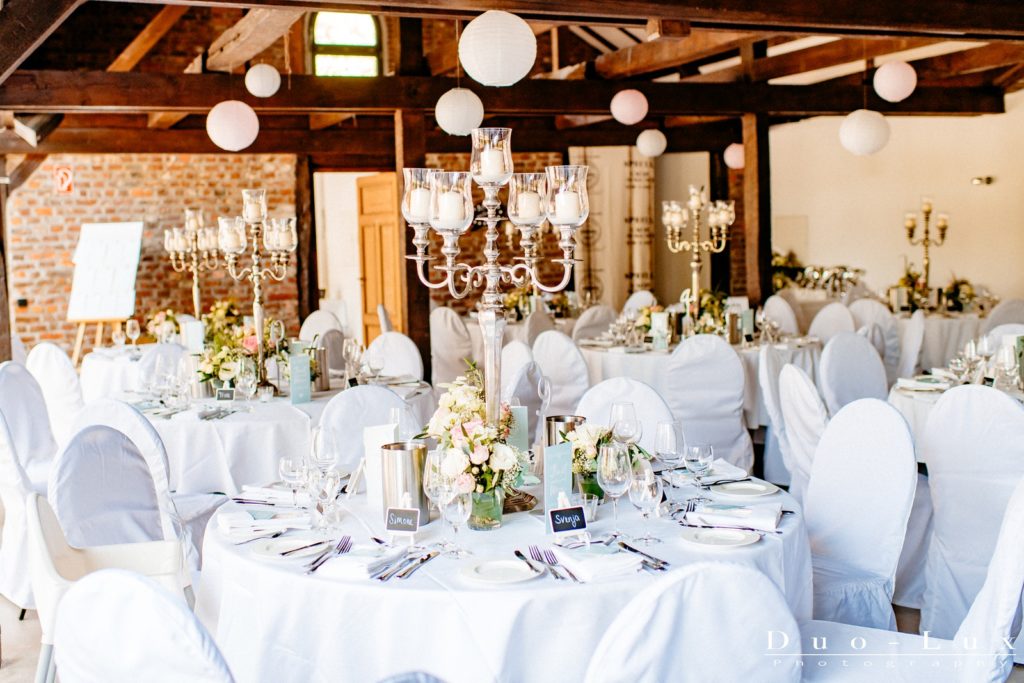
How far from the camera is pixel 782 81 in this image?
12641 mm

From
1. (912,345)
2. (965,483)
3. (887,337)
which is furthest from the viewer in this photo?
(887,337)

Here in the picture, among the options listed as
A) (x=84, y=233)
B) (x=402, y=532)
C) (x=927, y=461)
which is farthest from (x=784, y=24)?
(x=84, y=233)

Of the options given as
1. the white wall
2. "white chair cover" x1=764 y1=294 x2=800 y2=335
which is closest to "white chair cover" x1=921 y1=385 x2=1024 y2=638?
"white chair cover" x1=764 y1=294 x2=800 y2=335

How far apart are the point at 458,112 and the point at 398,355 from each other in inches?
63.5

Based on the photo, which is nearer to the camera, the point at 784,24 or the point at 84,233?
the point at 784,24

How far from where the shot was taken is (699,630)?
1975mm

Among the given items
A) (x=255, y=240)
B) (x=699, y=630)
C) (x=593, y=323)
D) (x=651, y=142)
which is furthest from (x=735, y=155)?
(x=699, y=630)

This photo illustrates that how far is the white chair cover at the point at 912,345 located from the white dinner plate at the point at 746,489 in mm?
5254

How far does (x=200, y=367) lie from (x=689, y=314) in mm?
3426

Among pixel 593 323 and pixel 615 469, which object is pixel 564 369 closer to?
pixel 593 323

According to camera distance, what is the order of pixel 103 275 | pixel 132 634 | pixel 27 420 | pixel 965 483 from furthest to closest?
pixel 103 275 < pixel 27 420 < pixel 965 483 < pixel 132 634

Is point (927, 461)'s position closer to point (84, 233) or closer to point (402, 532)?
point (402, 532)

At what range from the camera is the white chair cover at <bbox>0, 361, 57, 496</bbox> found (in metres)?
4.92

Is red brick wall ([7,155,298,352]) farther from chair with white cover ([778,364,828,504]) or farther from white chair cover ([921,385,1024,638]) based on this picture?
white chair cover ([921,385,1024,638])
